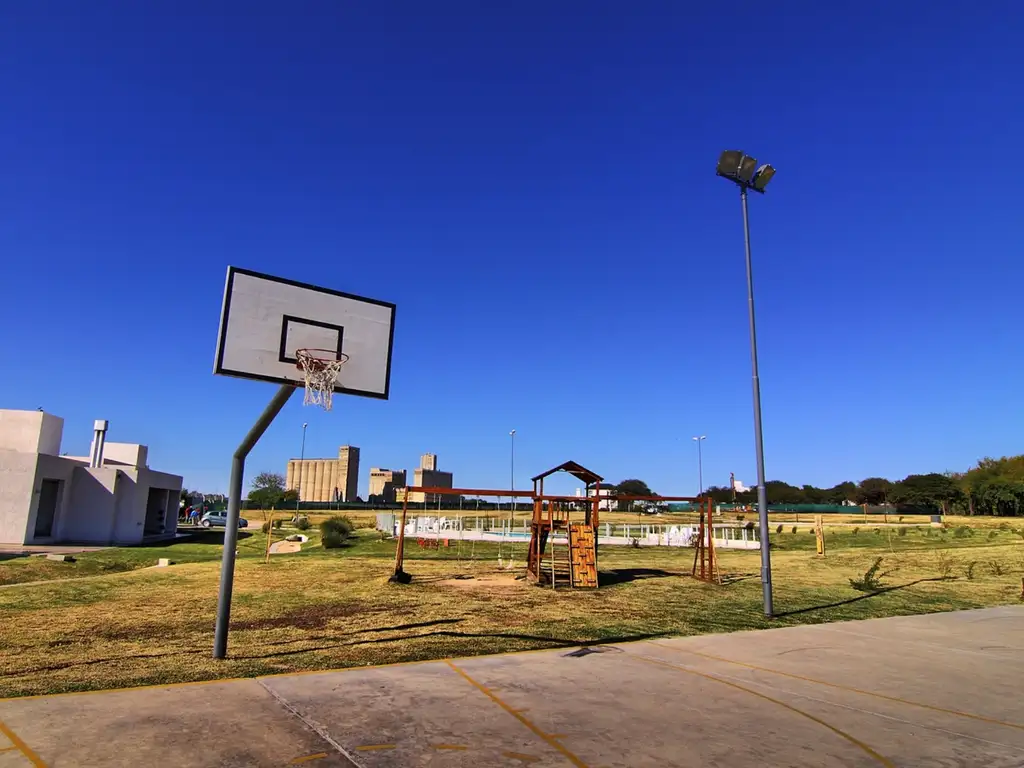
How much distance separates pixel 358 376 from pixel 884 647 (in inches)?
357

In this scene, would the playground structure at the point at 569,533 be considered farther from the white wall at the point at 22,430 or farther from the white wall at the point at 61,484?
the white wall at the point at 22,430

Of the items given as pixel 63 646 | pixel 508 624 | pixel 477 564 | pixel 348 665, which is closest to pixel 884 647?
pixel 508 624

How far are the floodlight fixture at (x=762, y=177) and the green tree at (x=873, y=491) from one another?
125031 millimetres

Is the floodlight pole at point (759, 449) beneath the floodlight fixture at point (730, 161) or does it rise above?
beneath

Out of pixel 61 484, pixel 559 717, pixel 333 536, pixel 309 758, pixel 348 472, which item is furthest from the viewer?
pixel 348 472

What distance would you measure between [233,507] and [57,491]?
34285 millimetres

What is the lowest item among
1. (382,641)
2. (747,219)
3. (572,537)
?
(382,641)

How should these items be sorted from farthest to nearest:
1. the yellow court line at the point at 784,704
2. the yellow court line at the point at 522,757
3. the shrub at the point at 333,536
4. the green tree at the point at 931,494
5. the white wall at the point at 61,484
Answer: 1. the green tree at the point at 931,494
2. the shrub at the point at 333,536
3. the white wall at the point at 61,484
4. the yellow court line at the point at 784,704
5. the yellow court line at the point at 522,757

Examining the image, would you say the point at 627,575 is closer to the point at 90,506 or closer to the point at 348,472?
the point at 90,506

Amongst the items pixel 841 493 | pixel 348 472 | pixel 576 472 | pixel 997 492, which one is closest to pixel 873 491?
pixel 841 493

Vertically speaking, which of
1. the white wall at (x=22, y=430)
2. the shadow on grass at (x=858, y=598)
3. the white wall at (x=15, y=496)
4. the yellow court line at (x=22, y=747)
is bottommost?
the shadow on grass at (x=858, y=598)

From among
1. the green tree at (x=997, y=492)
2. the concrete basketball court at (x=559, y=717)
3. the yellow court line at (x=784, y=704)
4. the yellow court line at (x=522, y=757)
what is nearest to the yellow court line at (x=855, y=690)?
the concrete basketball court at (x=559, y=717)

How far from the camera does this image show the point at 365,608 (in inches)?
520

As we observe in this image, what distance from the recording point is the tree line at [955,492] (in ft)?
268
